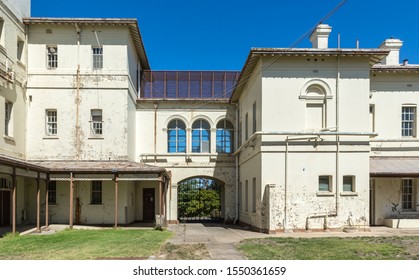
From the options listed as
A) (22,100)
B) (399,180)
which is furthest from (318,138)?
(22,100)

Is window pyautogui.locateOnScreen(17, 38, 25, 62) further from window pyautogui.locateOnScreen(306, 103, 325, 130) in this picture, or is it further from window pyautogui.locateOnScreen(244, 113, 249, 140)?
window pyautogui.locateOnScreen(306, 103, 325, 130)

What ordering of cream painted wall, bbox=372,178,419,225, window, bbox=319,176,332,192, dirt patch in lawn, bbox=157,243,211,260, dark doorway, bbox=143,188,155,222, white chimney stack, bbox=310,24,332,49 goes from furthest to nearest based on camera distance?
dark doorway, bbox=143,188,155,222
cream painted wall, bbox=372,178,419,225
white chimney stack, bbox=310,24,332,49
window, bbox=319,176,332,192
dirt patch in lawn, bbox=157,243,211,260

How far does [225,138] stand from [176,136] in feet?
10.3

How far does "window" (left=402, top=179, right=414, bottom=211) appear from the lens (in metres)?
21.9

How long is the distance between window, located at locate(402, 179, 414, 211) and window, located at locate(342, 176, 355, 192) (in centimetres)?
456

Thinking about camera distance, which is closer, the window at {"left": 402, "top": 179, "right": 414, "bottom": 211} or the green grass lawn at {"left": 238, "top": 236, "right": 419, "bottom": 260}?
the green grass lawn at {"left": 238, "top": 236, "right": 419, "bottom": 260}

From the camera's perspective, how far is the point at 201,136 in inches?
1085

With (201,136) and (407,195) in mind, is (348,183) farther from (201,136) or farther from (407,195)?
(201,136)

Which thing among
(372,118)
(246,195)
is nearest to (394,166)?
(372,118)

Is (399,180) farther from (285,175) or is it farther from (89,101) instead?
(89,101)

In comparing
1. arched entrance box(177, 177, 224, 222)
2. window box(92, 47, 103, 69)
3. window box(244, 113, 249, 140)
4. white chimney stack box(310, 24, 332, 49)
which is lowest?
arched entrance box(177, 177, 224, 222)

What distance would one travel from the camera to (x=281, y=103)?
749 inches

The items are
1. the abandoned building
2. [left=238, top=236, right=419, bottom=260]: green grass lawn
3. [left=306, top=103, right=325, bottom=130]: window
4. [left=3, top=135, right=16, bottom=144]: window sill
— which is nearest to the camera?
[left=238, top=236, right=419, bottom=260]: green grass lawn

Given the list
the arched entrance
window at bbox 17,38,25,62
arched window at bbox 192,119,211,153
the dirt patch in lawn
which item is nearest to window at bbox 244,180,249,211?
arched window at bbox 192,119,211,153
